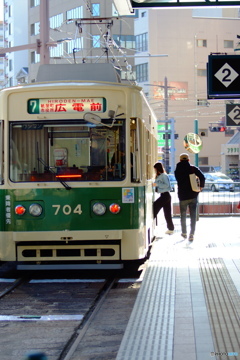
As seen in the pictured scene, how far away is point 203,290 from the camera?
29.6 ft

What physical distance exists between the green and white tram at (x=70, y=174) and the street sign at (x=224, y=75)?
1408 mm

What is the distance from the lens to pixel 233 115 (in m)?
11.2

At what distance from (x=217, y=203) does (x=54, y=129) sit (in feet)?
44.2

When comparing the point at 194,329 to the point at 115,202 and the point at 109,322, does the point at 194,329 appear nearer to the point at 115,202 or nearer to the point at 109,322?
the point at 109,322

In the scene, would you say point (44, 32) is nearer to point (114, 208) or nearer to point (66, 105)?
point (66, 105)

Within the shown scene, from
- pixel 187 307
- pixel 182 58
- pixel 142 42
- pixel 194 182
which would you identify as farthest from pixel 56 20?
pixel 187 307

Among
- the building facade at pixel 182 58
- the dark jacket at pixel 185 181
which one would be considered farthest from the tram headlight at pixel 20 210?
the building facade at pixel 182 58

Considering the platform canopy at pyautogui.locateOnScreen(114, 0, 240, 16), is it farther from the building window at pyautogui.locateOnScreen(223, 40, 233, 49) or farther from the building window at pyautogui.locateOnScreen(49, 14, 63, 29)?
the building window at pyautogui.locateOnScreen(223, 40, 233, 49)


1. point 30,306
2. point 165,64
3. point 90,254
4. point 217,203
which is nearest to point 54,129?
point 90,254

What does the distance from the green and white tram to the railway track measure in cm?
43

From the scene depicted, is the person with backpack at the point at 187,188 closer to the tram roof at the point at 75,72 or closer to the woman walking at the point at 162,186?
the woman walking at the point at 162,186

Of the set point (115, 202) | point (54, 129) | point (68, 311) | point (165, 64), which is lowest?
point (68, 311)

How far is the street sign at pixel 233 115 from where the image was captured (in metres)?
11.1

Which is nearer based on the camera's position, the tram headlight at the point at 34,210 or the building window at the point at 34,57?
the tram headlight at the point at 34,210
